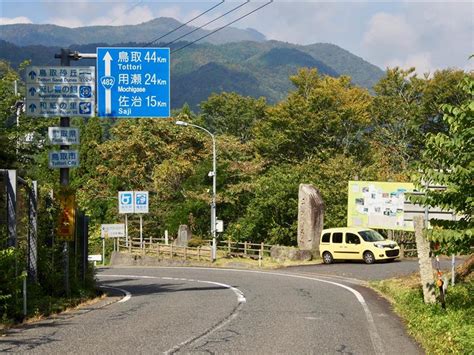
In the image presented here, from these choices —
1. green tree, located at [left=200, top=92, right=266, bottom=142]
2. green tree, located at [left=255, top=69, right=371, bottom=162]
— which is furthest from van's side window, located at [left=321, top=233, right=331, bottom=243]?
green tree, located at [left=200, top=92, right=266, bottom=142]

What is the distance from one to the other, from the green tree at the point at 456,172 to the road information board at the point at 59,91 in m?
9.48

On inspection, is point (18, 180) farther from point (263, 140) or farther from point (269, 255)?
point (263, 140)

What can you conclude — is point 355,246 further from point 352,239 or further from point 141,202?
point 141,202


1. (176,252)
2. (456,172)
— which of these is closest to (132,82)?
(456,172)

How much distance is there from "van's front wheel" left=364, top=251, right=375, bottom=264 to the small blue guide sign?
766 inches

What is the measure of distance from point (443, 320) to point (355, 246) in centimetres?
2426

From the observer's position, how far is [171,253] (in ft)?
143

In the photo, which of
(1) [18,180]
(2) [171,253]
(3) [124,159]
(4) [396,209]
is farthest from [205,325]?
(3) [124,159]

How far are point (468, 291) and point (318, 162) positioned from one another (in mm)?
36253

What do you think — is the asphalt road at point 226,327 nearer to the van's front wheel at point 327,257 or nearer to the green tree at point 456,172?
the green tree at point 456,172

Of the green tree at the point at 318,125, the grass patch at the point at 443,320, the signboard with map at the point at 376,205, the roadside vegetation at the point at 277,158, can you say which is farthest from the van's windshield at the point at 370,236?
the green tree at the point at 318,125

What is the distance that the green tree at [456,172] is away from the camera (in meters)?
10.1

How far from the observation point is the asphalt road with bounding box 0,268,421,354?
984 centimetres

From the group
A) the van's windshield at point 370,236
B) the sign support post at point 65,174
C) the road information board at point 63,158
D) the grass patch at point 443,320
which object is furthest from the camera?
the van's windshield at point 370,236
